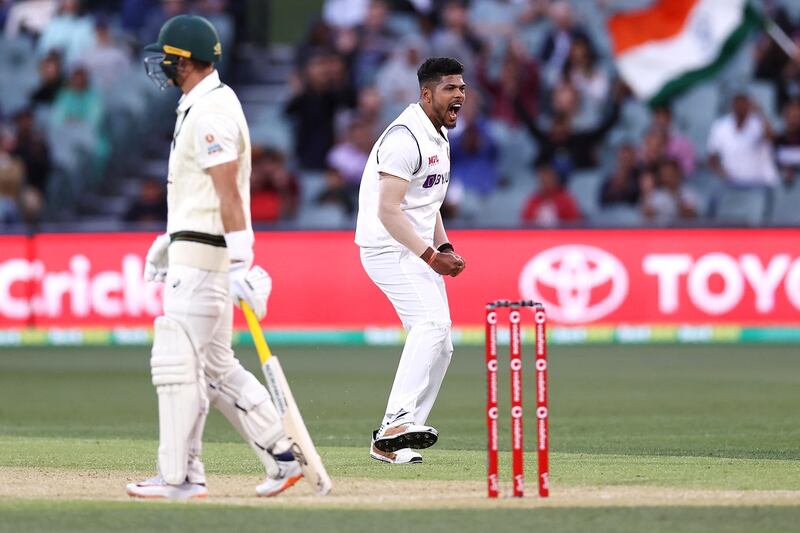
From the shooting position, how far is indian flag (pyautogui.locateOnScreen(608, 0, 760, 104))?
21.3 meters

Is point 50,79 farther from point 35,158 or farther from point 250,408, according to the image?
point 250,408

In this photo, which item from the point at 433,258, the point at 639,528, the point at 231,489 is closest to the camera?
the point at 639,528

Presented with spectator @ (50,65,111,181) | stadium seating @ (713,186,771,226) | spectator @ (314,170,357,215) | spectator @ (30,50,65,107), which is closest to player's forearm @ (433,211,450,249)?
spectator @ (314,170,357,215)

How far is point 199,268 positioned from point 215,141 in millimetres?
550

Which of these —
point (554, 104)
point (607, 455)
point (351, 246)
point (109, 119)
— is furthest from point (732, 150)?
point (607, 455)

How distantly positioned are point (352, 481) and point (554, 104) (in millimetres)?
13125

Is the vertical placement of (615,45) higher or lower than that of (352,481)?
higher

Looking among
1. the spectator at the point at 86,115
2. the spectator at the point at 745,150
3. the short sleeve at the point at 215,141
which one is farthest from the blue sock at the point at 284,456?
the spectator at the point at 86,115

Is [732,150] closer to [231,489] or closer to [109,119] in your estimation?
[109,119]

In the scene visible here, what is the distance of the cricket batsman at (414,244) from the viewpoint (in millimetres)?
8828

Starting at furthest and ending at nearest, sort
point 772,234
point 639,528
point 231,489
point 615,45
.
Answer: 1. point 615,45
2. point 772,234
3. point 231,489
4. point 639,528

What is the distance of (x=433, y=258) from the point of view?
345 inches

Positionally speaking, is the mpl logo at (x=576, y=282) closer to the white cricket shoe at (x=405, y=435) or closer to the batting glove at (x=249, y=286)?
the white cricket shoe at (x=405, y=435)

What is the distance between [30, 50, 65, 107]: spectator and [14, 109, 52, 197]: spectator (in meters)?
0.71
